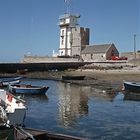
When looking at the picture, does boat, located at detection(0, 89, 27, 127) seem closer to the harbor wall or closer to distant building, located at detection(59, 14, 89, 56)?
the harbor wall

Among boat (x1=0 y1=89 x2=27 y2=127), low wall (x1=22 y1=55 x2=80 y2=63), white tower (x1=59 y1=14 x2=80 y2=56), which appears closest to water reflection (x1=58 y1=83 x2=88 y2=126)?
boat (x1=0 y1=89 x2=27 y2=127)

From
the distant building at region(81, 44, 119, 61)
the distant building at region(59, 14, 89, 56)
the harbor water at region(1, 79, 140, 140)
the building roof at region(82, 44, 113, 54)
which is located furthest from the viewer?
the distant building at region(59, 14, 89, 56)

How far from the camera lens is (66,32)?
11119 centimetres

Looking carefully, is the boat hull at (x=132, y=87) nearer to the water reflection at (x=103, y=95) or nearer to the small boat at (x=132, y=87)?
the small boat at (x=132, y=87)

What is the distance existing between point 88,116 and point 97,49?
76211mm

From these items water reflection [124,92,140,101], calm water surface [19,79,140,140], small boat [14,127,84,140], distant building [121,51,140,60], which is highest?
distant building [121,51,140,60]

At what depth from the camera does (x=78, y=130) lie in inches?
864

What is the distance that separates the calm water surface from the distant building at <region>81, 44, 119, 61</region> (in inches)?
2383

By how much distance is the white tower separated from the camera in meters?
110

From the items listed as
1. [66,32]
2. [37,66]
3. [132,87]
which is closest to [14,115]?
[132,87]

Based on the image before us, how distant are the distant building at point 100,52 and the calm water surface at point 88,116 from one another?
199 ft

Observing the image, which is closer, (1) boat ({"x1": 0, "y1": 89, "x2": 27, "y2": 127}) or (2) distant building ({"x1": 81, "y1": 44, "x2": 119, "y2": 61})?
(1) boat ({"x1": 0, "y1": 89, "x2": 27, "y2": 127})

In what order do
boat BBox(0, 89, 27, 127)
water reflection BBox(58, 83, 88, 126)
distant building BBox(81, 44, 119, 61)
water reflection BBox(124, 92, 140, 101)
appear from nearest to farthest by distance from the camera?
boat BBox(0, 89, 27, 127)
water reflection BBox(58, 83, 88, 126)
water reflection BBox(124, 92, 140, 101)
distant building BBox(81, 44, 119, 61)

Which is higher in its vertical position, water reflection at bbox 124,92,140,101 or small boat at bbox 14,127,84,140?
small boat at bbox 14,127,84,140
